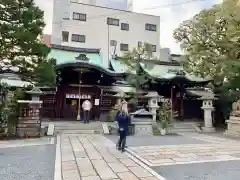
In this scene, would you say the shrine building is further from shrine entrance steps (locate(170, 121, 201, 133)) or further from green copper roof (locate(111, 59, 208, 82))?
shrine entrance steps (locate(170, 121, 201, 133))

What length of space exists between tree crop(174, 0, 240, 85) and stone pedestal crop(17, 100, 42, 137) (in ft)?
38.5

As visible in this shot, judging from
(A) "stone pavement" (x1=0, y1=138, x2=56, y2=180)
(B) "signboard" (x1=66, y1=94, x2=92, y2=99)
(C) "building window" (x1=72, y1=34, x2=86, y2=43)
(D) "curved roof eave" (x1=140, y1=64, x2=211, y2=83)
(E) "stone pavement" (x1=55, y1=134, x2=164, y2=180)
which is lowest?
(A) "stone pavement" (x1=0, y1=138, x2=56, y2=180)

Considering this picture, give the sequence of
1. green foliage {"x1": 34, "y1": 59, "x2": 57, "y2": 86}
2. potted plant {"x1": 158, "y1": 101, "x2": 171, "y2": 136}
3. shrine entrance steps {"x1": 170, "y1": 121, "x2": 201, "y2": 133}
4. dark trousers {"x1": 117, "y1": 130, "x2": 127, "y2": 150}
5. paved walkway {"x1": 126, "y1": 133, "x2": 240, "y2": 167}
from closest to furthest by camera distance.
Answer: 1. paved walkway {"x1": 126, "y1": 133, "x2": 240, "y2": 167}
2. dark trousers {"x1": 117, "y1": 130, "x2": 127, "y2": 150}
3. green foliage {"x1": 34, "y1": 59, "x2": 57, "y2": 86}
4. potted plant {"x1": 158, "y1": 101, "x2": 171, "y2": 136}
5. shrine entrance steps {"x1": 170, "y1": 121, "x2": 201, "y2": 133}

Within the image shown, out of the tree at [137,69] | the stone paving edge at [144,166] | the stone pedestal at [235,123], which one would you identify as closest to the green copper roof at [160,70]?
the tree at [137,69]

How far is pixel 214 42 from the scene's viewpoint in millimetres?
17594

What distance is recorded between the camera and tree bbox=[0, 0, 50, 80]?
1216 cm

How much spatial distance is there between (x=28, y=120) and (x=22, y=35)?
14.5ft

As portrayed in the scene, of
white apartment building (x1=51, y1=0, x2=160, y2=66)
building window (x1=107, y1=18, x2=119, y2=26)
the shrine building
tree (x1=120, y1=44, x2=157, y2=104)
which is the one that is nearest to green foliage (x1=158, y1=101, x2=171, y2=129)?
the shrine building

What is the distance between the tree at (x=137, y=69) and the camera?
1923 centimetres

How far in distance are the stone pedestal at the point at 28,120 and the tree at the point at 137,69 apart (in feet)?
26.9

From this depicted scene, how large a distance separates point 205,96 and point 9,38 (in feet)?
45.3

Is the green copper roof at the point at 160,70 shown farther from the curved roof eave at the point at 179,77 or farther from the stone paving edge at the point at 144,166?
the stone paving edge at the point at 144,166

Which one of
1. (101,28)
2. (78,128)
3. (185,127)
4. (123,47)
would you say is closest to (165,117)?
(185,127)

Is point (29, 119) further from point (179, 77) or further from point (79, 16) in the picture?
point (79, 16)
